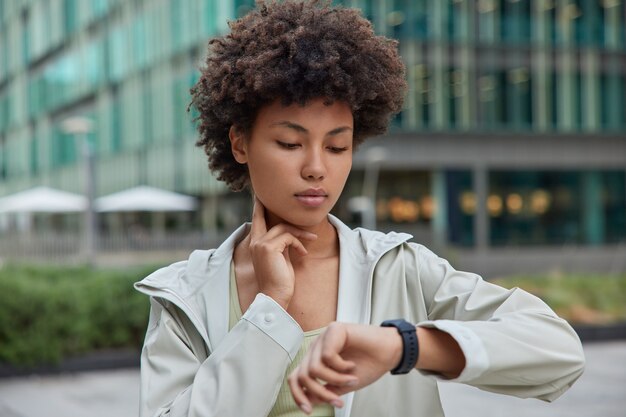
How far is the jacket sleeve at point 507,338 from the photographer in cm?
191

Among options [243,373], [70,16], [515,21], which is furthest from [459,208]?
[243,373]

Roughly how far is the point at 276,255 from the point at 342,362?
54cm

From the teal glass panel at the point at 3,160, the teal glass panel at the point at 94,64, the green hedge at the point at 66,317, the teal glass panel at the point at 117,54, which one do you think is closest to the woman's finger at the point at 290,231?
the green hedge at the point at 66,317

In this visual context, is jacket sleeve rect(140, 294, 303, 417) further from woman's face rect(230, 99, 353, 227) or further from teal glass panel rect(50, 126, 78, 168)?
teal glass panel rect(50, 126, 78, 168)

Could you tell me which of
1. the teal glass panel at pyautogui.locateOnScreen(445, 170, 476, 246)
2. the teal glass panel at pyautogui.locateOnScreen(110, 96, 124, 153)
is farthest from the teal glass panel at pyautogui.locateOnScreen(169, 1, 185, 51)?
the teal glass panel at pyautogui.locateOnScreen(445, 170, 476, 246)

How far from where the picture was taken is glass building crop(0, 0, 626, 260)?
45.0m

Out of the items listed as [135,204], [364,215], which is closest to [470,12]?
[364,215]

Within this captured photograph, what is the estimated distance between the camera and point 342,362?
1.75 metres

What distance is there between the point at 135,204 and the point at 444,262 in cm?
3575

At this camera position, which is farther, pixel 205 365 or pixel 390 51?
pixel 390 51

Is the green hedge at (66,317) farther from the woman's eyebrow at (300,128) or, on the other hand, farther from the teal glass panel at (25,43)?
the teal glass panel at (25,43)

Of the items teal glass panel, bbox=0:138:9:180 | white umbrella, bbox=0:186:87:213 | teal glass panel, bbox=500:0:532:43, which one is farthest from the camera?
teal glass panel, bbox=0:138:9:180

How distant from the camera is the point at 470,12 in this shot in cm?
4597

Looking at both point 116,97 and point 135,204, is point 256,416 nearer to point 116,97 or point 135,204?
point 135,204
